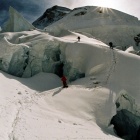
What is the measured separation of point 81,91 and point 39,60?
997 centimetres

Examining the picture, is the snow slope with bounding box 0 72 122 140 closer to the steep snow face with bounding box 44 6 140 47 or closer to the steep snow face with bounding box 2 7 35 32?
the steep snow face with bounding box 2 7 35 32

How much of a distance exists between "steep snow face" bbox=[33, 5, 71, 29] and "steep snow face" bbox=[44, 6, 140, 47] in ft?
89.1

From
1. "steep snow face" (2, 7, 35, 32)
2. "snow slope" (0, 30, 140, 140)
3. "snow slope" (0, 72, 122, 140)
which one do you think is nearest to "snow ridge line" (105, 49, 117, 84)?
"snow slope" (0, 30, 140, 140)

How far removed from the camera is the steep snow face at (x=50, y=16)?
296ft

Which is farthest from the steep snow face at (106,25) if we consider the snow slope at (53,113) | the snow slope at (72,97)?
the snow slope at (53,113)

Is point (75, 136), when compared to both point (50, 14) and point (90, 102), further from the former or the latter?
point (50, 14)

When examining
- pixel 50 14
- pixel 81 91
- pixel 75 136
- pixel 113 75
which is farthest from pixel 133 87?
pixel 50 14

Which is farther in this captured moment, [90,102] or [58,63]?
[58,63]

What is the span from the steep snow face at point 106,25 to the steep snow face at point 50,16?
89.1 ft

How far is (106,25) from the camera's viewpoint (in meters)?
57.8

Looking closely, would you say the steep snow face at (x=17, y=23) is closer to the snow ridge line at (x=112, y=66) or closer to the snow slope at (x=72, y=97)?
the snow slope at (x=72, y=97)

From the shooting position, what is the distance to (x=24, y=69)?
1324 inches

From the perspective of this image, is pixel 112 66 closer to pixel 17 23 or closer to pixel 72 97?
pixel 72 97

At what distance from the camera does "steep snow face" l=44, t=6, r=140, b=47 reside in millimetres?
57406
